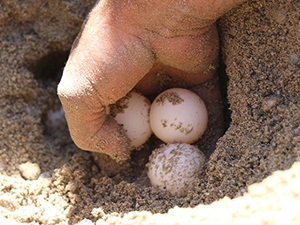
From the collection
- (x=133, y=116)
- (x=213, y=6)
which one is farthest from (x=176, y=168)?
(x=213, y=6)

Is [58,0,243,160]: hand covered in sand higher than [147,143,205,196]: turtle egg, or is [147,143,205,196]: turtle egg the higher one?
[58,0,243,160]: hand covered in sand

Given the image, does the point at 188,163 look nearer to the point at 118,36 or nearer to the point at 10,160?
the point at 118,36

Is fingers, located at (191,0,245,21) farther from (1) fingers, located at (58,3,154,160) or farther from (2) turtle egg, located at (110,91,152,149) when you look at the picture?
(2) turtle egg, located at (110,91,152,149)

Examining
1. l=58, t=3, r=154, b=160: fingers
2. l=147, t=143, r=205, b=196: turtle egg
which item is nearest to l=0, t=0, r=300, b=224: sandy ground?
l=147, t=143, r=205, b=196: turtle egg

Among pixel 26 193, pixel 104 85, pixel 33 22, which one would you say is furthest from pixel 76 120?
pixel 33 22

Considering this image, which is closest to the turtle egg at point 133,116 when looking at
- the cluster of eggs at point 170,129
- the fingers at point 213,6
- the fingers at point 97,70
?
the cluster of eggs at point 170,129

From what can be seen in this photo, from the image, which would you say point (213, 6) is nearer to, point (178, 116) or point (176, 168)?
point (178, 116)
